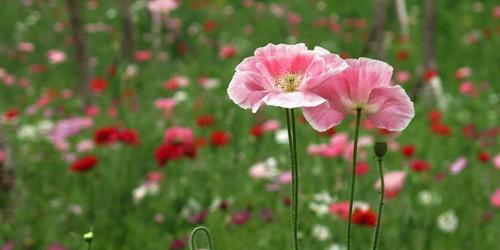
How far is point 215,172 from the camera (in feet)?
13.1

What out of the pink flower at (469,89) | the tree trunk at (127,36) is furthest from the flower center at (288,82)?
the tree trunk at (127,36)

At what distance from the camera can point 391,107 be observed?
43.3 inches

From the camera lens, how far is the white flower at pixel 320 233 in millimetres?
2799

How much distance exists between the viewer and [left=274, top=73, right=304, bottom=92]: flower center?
1073 millimetres

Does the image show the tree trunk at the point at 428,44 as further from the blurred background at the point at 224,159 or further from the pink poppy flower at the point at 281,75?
the pink poppy flower at the point at 281,75

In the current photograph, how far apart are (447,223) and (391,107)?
2.06 meters

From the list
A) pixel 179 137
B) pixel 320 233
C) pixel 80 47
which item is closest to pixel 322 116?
pixel 320 233

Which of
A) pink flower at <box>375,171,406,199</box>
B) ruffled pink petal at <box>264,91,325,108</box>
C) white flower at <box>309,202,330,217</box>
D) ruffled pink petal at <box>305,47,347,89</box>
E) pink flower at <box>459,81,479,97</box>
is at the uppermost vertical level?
ruffled pink petal at <box>305,47,347,89</box>

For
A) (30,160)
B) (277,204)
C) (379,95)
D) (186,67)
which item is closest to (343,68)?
(379,95)

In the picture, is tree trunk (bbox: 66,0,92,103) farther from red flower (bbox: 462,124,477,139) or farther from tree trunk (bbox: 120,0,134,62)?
red flower (bbox: 462,124,477,139)

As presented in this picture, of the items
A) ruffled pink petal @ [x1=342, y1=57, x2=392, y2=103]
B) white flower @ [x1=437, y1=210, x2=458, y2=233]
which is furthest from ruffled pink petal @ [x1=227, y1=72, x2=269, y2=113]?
white flower @ [x1=437, y1=210, x2=458, y2=233]

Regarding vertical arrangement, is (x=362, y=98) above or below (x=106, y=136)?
above

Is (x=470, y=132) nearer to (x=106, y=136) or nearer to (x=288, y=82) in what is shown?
(x=106, y=136)

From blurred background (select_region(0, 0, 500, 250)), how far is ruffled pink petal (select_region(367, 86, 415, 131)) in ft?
1.84
